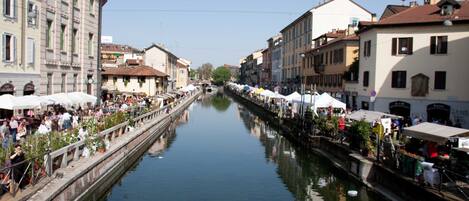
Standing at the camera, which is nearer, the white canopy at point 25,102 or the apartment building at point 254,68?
the white canopy at point 25,102

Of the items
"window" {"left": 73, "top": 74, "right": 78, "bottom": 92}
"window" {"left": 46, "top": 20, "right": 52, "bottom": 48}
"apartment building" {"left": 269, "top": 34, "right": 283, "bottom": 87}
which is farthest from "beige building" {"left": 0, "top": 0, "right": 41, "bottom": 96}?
"apartment building" {"left": 269, "top": 34, "right": 283, "bottom": 87}

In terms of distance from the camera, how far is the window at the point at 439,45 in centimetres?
3809

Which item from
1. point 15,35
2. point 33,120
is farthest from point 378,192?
point 15,35

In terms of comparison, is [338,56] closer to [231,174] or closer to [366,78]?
[366,78]

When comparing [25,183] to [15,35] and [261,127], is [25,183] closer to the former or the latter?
[15,35]

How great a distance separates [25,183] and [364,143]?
15.4 m

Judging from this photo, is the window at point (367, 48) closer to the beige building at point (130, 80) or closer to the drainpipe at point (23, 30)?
the drainpipe at point (23, 30)

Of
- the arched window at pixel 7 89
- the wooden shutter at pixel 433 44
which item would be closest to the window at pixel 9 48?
the arched window at pixel 7 89

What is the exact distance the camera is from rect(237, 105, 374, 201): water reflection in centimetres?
2186

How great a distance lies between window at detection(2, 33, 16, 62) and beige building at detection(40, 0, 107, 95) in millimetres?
3539

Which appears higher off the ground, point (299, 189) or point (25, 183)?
point (25, 183)

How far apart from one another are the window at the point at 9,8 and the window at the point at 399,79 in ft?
93.0

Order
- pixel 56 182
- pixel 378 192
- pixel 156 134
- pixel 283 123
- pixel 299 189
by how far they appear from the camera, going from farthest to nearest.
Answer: pixel 283 123 < pixel 156 134 < pixel 299 189 < pixel 378 192 < pixel 56 182

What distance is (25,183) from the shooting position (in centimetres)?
1451
